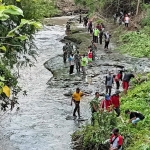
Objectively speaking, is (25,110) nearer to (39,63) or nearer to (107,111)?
(107,111)

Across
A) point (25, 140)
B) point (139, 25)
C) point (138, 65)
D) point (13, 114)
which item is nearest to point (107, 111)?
point (25, 140)

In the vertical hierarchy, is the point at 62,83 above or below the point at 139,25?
below

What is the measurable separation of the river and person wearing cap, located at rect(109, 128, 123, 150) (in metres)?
2.54

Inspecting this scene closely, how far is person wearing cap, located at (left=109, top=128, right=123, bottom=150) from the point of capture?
1130 centimetres

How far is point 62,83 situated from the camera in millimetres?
21656

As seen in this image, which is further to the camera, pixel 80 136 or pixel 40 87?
pixel 40 87

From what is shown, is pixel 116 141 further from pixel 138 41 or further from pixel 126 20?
pixel 126 20

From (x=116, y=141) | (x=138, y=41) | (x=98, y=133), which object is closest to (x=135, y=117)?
(x=98, y=133)

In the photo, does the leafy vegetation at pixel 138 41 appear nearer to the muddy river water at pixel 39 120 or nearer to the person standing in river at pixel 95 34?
the person standing in river at pixel 95 34

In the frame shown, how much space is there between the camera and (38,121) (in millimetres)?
16266

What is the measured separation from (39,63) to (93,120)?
13.3 m

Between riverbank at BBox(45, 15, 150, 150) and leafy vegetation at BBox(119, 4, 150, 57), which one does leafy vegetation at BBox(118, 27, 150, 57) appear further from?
riverbank at BBox(45, 15, 150, 150)

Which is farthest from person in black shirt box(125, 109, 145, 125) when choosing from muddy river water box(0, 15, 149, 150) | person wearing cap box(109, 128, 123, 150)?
muddy river water box(0, 15, 149, 150)

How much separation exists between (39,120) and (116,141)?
5720 mm
